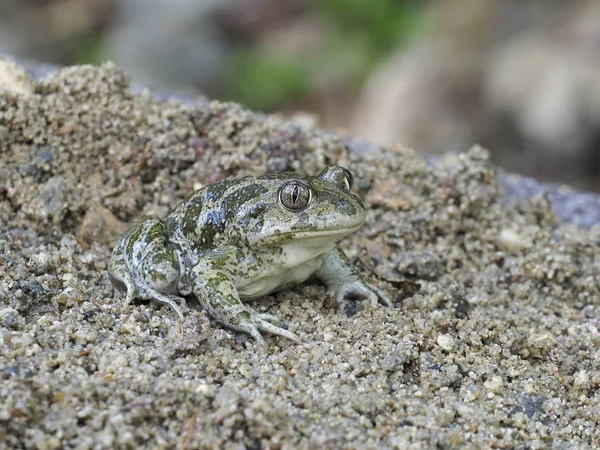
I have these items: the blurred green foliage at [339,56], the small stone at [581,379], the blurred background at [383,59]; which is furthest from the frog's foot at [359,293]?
the blurred green foliage at [339,56]

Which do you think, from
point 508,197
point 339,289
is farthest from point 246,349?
point 508,197

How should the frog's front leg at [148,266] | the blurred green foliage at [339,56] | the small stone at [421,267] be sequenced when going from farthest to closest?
the blurred green foliage at [339,56] < the small stone at [421,267] < the frog's front leg at [148,266]

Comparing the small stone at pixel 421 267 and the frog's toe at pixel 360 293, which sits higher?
the small stone at pixel 421 267

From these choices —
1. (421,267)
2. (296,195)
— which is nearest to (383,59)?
(421,267)

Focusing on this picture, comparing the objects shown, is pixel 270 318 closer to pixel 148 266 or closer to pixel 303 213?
pixel 303 213

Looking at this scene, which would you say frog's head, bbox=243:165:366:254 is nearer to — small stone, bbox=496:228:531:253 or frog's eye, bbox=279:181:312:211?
frog's eye, bbox=279:181:312:211

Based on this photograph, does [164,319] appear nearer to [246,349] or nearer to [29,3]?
[246,349]

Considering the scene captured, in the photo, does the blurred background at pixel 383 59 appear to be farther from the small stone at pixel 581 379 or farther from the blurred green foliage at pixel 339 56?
the small stone at pixel 581 379
